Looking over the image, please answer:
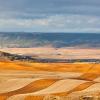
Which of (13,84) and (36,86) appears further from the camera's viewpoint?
(13,84)

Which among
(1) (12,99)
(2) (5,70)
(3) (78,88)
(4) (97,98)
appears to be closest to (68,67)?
(2) (5,70)

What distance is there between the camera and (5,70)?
13062 centimetres

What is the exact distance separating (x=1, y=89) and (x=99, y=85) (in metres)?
20.1

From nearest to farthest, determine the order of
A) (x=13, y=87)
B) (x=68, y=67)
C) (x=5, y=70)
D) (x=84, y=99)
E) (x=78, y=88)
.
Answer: (x=84, y=99) → (x=78, y=88) → (x=13, y=87) → (x=5, y=70) → (x=68, y=67)

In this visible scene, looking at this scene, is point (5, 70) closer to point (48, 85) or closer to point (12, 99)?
point (48, 85)

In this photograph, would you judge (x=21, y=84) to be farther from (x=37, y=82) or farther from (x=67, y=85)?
(x=67, y=85)

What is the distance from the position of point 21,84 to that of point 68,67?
5076 centimetres

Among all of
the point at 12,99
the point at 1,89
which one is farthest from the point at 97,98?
the point at 1,89

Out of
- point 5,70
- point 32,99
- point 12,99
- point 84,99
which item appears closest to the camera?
point 84,99

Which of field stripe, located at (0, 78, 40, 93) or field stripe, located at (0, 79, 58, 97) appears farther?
field stripe, located at (0, 78, 40, 93)

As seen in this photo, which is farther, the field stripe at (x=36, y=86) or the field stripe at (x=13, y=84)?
the field stripe at (x=13, y=84)

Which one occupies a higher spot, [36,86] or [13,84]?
[13,84]

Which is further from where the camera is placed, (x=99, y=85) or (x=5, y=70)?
(x=5, y=70)

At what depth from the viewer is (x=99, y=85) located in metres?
91.4
